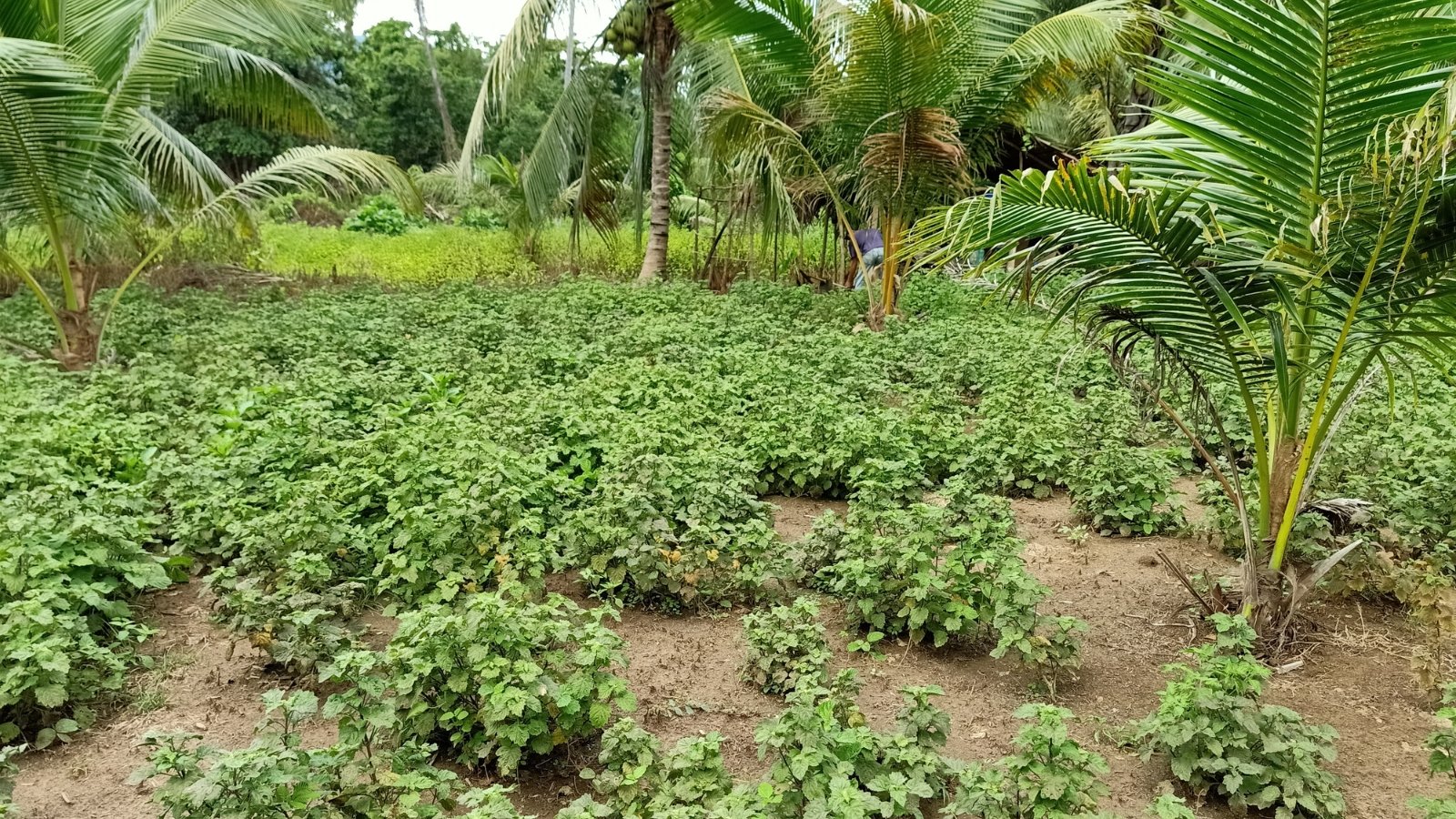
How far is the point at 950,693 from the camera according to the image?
3266mm

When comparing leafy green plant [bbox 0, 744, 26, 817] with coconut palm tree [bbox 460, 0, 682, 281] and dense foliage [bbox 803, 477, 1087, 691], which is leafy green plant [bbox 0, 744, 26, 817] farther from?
coconut palm tree [bbox 460, 0, 682, 281]

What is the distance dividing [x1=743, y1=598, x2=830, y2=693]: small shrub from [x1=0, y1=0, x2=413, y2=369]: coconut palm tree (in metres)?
6.09

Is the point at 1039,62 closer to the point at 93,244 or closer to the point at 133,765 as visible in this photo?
the point at 133,765

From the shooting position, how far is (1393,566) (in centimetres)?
359

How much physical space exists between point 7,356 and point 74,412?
282cm

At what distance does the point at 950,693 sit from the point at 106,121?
7770 mm

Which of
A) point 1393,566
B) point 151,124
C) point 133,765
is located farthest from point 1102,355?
point 151,124

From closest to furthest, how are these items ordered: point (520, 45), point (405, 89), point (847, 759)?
point (847, 759), point (520, 45), point (405, 89)

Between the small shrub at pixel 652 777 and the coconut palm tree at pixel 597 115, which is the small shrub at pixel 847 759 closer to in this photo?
the small shrub at pixel 652 777

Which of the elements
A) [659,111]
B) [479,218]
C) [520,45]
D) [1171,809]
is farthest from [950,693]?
[479,218]

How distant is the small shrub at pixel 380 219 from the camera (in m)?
22.9

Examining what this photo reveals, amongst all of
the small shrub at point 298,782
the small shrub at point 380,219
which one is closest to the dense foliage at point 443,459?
the small shrub at point 298,782

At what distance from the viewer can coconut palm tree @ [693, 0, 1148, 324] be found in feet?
26.2

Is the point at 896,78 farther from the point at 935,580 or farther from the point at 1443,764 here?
the point at 1443,764
